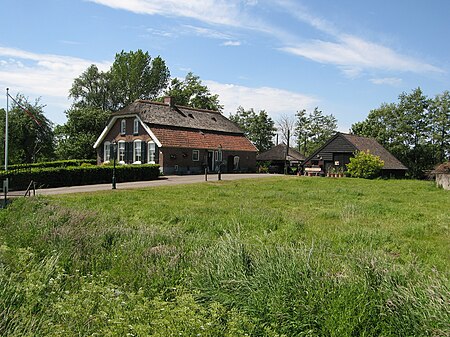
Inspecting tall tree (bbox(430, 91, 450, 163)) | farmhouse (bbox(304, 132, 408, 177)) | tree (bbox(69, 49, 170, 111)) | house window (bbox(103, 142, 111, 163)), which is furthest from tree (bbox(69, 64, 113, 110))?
tall tree (bbox(430, 91, 450, 163))

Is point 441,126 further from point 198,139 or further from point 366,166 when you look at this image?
point 198,139

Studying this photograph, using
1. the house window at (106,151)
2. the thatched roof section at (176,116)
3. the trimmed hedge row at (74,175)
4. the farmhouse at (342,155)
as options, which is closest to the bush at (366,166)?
the farmhouse at (342,155)

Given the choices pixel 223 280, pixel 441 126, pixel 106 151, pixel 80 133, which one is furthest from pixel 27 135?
pixel 441 126

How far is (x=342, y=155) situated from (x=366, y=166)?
19.4 ft

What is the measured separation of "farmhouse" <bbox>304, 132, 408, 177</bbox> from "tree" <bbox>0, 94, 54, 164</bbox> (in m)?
30.8

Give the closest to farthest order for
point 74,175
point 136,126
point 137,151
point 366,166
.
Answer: point 74,175 → point 366,166 → point 137,151 → point 136,126

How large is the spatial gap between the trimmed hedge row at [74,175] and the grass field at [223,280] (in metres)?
A: 13.3

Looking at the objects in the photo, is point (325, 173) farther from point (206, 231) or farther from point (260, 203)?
point (206, 231)

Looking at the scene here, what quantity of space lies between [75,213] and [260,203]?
6882 millimetres

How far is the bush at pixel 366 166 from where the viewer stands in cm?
3716

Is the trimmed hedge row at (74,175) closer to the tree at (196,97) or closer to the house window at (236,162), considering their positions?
the house window at (236,162)

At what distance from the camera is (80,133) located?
50.7 m

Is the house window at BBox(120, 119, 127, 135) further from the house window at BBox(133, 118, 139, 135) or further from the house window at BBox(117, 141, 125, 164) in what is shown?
the house window at BBox(133, 118, 139, 135)

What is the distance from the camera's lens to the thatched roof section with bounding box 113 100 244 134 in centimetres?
3836
